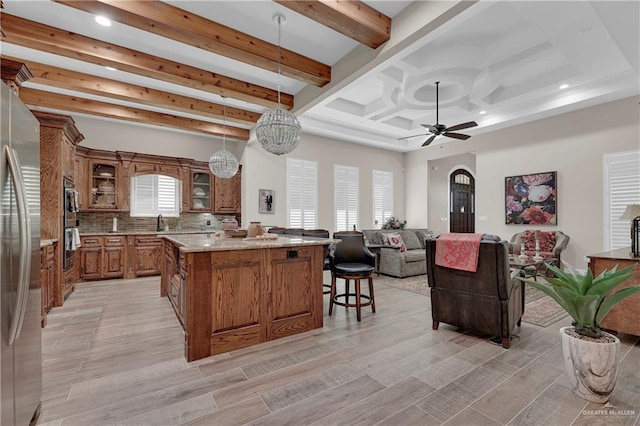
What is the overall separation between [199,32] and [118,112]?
342 centimetres

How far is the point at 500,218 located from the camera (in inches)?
276

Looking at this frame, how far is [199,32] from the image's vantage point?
124 inches

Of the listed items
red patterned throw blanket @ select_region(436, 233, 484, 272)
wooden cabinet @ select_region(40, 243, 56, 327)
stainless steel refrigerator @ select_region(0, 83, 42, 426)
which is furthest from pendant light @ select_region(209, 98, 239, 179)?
red patterned throw blanket @ select_region(436, 233, 484, 272)

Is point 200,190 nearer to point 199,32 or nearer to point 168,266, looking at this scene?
point 168,266

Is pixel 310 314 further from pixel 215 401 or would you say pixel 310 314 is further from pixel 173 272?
pixel 173 272

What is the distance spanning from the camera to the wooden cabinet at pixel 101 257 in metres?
5.55

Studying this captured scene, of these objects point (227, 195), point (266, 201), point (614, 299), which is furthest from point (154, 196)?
point (614, 299)

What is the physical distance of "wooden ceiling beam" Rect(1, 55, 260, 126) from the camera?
4.11 meters

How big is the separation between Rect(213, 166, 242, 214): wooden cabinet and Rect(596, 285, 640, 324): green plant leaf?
665cm

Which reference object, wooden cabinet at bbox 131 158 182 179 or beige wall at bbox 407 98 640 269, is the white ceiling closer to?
beige wall at bbox 407 98 640 269

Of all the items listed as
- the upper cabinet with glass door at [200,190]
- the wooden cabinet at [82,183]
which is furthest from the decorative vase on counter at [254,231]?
the wooden cabinet at [82,183]

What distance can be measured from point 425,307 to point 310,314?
1752 millimetres

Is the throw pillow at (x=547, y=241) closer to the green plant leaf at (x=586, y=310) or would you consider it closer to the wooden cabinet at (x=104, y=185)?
the green plant leaf at (x=586, y=310)

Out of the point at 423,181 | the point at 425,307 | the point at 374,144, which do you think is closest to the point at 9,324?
the point at 425,307
